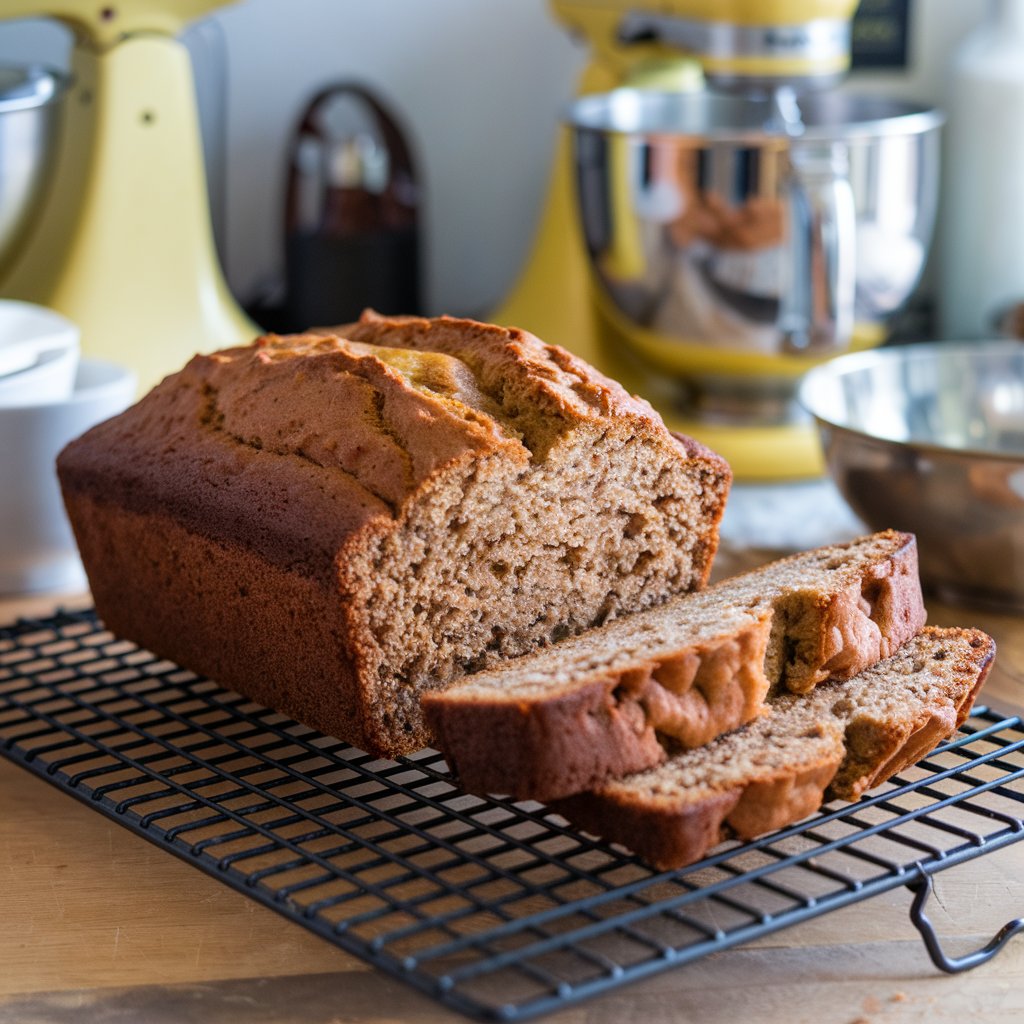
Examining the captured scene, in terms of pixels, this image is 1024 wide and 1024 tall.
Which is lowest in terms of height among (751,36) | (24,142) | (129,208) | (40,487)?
(40,487)

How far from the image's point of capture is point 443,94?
2.94 metres

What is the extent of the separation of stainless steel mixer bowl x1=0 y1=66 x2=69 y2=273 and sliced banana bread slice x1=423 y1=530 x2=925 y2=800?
4.11 feet

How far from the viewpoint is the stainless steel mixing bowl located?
1.80 m

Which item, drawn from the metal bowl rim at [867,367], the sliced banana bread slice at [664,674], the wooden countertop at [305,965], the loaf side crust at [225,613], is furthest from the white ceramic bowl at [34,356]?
the metal bowl rim at [867,367]

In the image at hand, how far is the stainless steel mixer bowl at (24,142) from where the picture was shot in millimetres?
2164

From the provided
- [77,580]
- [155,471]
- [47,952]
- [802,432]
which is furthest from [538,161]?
[47,952]

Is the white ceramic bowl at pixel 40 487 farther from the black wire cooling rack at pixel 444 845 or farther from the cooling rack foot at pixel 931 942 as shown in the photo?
the cooling rack foot at pixel 931 942

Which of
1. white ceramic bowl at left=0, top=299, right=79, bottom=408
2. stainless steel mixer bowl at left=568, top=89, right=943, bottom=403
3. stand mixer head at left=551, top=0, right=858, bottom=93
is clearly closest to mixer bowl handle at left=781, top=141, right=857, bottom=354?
stainless steel mixer bowl at left=568, top=89, right=943, bottom=403

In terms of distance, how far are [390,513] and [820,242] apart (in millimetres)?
1127

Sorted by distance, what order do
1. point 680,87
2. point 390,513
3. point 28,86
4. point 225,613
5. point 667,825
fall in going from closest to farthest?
point 667,825 → point 390,513 → point 225,613 → point 28,86 → point 680,87

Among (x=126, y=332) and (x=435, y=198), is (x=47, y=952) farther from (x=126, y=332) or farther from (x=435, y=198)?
(x=435, y=198)

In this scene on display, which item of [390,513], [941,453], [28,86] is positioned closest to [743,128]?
[941,453]

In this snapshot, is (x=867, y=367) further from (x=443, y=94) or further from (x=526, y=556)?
(x=443, y=94)

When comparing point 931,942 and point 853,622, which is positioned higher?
point 853,622
